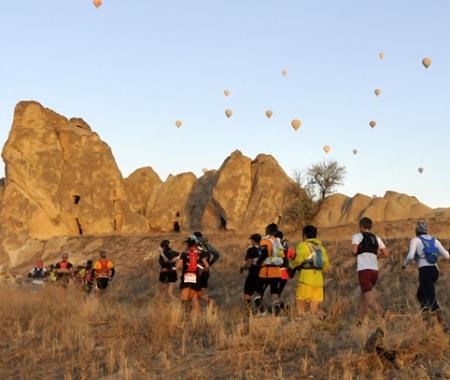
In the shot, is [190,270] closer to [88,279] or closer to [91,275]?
[91,275]

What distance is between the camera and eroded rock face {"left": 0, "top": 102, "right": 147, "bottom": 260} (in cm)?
4438

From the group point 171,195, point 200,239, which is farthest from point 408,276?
point 171,195

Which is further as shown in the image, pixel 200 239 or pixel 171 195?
pixel 171 195

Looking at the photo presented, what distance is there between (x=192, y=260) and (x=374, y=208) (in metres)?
53.4


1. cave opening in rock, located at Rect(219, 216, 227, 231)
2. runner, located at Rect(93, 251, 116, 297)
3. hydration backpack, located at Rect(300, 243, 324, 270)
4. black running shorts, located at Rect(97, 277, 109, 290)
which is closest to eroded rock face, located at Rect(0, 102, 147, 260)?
cave opening in rock, located at Rect(219, 216, 227, 231)

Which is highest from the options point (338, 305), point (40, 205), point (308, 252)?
point (40, 205)

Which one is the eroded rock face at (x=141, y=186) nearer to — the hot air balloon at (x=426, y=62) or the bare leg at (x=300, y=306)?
the hot air balloon at (x=426, y=62)

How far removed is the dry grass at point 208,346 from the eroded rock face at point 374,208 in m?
52.0

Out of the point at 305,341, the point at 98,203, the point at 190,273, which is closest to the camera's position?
the point at 305,341

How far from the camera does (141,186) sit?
5531 cm

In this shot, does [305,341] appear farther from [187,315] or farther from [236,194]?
[236,194]

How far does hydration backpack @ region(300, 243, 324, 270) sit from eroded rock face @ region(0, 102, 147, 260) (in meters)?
36.0

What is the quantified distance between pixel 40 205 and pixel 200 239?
112 feet

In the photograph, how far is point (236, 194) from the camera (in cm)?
4956
